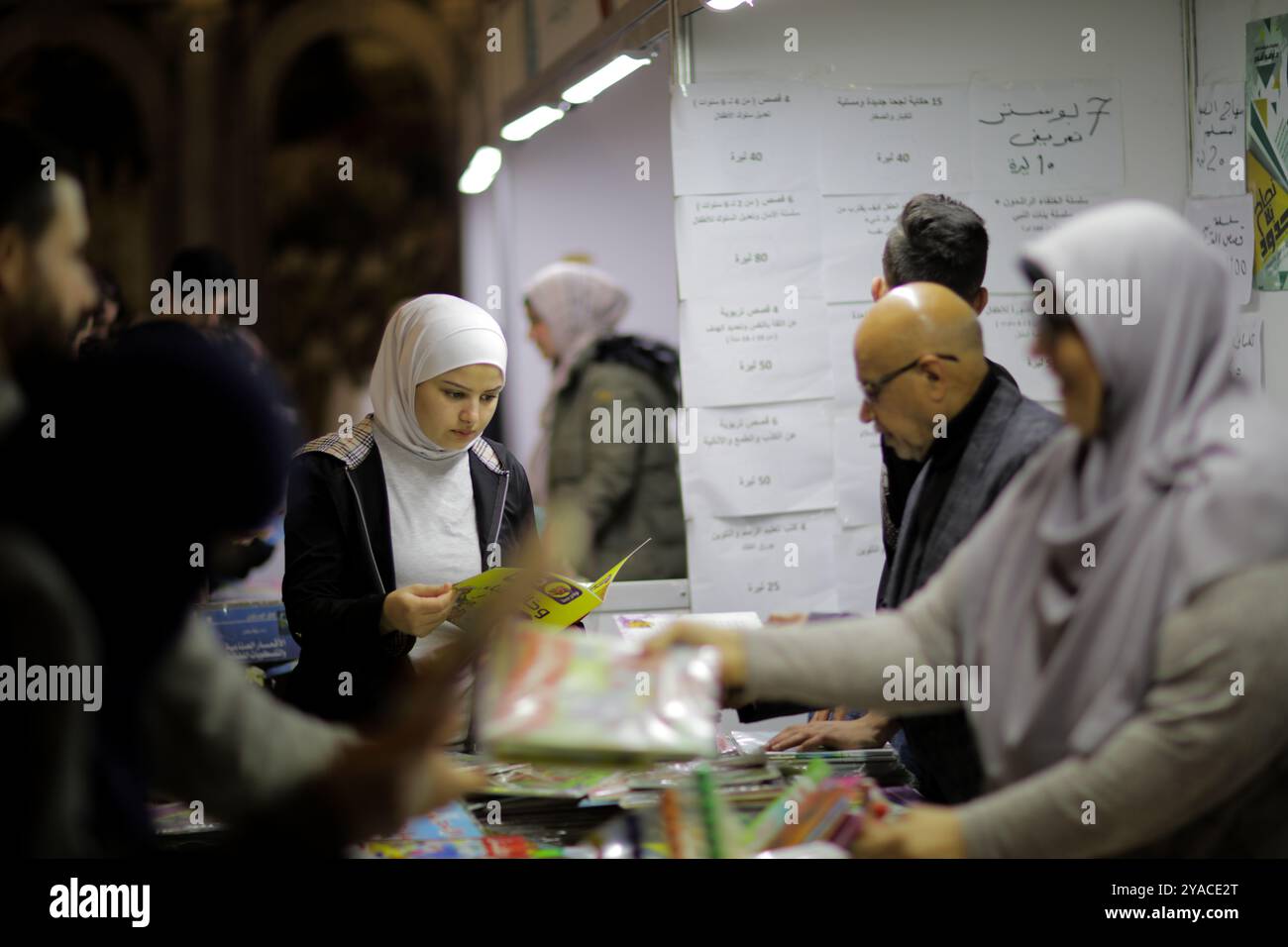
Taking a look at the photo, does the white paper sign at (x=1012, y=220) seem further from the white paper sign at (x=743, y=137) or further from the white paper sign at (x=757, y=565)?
the white paper sign at (x=757, y=565)

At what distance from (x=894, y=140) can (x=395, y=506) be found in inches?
83.8

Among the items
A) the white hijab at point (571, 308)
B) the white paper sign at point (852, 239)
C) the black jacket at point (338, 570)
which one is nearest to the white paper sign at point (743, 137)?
the white paper sign at point (852, 239)

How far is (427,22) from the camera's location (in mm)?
4617

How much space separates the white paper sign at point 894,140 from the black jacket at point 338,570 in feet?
6.40

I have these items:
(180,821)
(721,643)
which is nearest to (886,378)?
(721,643)

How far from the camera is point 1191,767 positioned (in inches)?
56.3

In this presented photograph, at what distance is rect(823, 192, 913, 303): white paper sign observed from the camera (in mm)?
3734

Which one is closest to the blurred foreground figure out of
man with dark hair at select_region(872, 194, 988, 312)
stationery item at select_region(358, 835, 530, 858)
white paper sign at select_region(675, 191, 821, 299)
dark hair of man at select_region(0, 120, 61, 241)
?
dark hair of man at select_region(0, 120, 61, 241)

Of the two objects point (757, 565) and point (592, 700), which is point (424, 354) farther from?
point (757, 565)

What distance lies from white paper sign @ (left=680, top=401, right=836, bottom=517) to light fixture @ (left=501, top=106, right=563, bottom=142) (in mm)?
1228

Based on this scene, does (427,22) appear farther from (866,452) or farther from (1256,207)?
(1256,207)

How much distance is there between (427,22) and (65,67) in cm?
138

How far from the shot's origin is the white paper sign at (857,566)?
3787 mm
